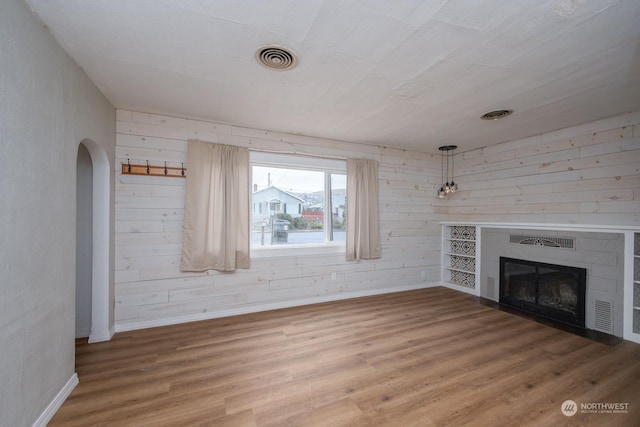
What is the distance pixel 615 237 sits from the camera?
3.08 meters

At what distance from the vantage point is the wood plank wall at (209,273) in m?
3.13

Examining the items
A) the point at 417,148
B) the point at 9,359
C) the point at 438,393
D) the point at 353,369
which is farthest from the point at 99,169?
the point at 417,148

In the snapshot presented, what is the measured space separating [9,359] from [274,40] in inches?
95.4

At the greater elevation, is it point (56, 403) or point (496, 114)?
point (496, 114)

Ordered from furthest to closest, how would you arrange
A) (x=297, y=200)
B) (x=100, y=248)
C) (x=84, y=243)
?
(x=297, y=200)
(x=84, y=243)
(x=100, y=248)

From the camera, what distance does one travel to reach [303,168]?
4.13m

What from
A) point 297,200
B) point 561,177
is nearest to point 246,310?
point 297,200

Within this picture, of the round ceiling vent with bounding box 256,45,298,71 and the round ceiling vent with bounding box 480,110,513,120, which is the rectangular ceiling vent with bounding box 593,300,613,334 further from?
the round ceiling vent with bounding box 256,45,298,71

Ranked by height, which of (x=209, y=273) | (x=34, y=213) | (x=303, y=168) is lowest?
(x=209, y=273)

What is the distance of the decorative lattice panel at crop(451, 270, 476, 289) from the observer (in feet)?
15.8

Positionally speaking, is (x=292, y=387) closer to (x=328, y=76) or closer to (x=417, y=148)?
(x=328, y=76)

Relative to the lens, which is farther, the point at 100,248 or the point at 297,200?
the point at 297,200

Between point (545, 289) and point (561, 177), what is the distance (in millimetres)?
1557

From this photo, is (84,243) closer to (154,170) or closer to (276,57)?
(154,170)
